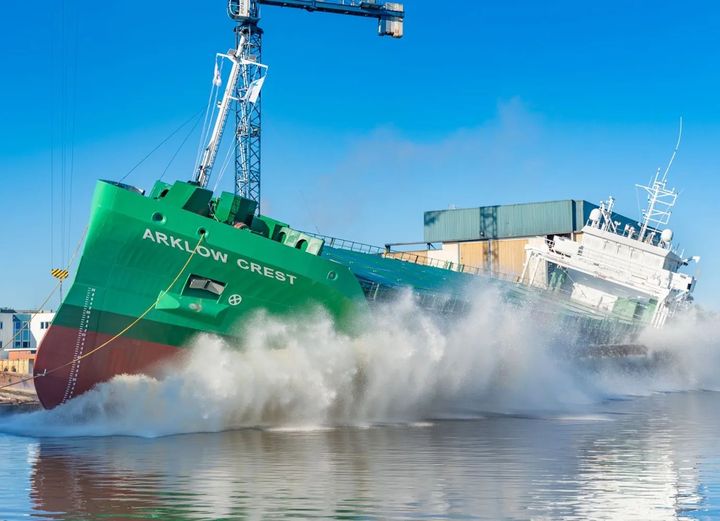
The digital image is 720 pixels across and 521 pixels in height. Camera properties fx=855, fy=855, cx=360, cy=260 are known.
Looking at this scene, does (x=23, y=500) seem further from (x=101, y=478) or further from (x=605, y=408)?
(x=605, y=408)

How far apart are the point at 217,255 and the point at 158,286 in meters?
1.98

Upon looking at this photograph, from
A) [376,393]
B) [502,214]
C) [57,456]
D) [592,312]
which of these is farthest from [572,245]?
[57,456]

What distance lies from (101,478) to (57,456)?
12.3 feet

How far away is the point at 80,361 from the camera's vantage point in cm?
2483

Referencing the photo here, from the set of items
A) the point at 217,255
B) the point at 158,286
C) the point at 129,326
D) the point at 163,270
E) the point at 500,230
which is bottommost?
the point at 129,326

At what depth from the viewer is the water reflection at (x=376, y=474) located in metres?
12.4

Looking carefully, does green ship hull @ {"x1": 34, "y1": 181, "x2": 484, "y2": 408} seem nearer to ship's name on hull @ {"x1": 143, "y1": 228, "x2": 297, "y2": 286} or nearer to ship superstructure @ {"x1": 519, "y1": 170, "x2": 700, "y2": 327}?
ship's name on hull @ {"x1": 143, "y1": 228, "x2": 297, "y2": 286}

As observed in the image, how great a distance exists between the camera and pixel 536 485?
14.2 m

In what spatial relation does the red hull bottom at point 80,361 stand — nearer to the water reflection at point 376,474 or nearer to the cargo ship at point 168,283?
the cargo ship at point 168,283

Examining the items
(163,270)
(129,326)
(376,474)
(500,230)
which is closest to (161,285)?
(163,270)

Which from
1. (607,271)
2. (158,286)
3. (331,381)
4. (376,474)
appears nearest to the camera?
(376,474)

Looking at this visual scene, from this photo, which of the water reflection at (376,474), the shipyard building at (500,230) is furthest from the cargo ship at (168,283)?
the shipyard building at (500,230)

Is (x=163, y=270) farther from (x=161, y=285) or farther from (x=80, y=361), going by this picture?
(x=80, y=361)

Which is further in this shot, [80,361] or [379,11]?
[379,11]
